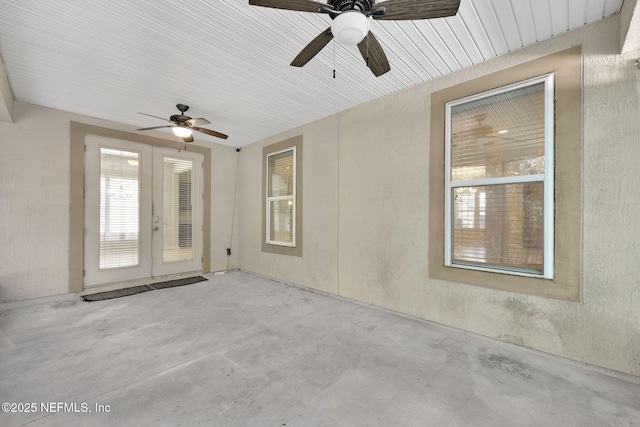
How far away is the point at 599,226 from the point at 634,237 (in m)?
0.21

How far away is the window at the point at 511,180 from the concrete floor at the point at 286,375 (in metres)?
0.77

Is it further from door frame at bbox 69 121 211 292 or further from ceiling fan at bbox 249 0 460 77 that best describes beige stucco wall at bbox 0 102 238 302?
ceiling fan at bbox 249 0 460 77

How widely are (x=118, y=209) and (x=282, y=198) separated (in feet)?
9.47

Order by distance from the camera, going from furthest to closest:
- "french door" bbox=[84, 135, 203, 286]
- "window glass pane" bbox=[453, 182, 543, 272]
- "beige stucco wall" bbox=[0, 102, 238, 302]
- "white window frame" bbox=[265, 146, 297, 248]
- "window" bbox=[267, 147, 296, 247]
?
"window" bbox=[267, 147, 296, 247] < "white window frame" bbox=[265, 146, 297, 248] < "french door" bbox=[84, 135, 203, 286] < "beige stucco wall" bbox=[0, 102, 238, 302] < "window glass pane" bbox=[453, 182, 543, 272]

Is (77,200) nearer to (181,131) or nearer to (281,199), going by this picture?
(181,131)

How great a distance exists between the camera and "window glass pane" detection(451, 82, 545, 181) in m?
2.62

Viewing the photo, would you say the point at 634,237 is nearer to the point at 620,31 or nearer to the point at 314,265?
the point at 620,31

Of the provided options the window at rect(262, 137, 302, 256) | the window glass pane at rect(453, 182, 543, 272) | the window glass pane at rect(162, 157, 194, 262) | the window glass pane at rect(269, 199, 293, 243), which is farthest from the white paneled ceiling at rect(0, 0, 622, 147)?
the window glass pane at rect(269, 199, 293, 243)

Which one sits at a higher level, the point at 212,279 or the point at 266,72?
the point at 266,72

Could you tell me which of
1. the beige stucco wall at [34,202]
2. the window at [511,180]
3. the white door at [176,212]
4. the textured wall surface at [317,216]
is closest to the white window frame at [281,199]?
the textured wall surface at [317,216]

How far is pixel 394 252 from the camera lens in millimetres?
3555

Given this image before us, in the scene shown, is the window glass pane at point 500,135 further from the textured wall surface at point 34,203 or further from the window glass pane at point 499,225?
the textured wall surface at point 34,203

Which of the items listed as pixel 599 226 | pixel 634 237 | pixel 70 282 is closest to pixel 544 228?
pixel 599 226

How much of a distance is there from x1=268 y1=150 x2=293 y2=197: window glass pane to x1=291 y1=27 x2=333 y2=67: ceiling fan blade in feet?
9.79
